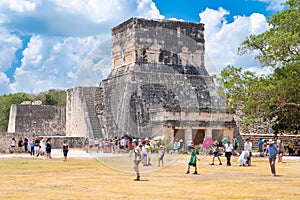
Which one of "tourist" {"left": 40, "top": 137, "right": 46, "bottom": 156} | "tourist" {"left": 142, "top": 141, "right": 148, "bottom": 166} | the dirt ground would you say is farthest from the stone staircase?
the dirt ground

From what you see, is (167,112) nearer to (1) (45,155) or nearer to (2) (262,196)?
(1) (45,155)

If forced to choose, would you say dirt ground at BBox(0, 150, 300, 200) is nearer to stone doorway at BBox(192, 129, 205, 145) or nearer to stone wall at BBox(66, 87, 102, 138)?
stone doorway at BBox(192, 129, 205, 145)

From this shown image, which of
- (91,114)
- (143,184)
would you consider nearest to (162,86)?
(91,114)

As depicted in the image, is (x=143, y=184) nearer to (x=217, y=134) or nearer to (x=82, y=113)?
(x=217, y=134)

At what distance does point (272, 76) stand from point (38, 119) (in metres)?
26.5

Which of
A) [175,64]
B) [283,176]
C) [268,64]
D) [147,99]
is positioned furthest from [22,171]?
[175,64]

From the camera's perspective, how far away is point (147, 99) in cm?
3117

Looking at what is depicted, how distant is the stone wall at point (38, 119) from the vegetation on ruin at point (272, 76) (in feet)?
80.4

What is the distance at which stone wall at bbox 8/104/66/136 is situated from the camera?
143 feet

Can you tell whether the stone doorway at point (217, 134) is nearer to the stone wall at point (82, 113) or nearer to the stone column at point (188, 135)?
the stone column at point (188, 135)

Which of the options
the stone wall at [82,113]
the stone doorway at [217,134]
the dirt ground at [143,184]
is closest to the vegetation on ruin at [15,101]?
the stone wall at [82,113]

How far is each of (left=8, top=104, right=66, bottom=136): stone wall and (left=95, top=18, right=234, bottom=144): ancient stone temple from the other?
11.4 metres

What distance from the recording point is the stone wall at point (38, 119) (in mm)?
43562

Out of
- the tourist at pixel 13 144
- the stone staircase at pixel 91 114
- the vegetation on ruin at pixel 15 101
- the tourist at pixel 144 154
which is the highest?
the vegetation on ruin at pixel 15 101
